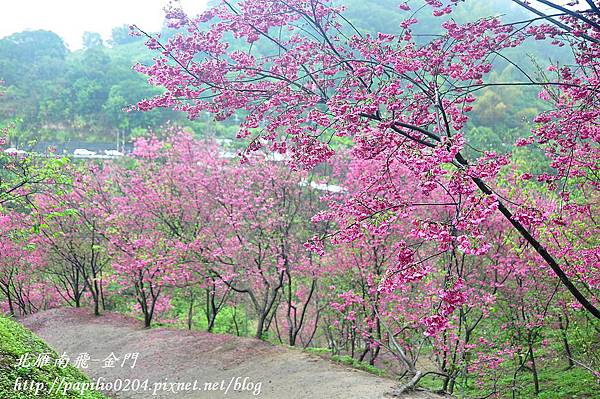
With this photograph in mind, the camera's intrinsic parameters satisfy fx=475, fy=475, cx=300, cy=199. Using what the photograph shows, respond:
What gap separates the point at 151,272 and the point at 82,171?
318cm

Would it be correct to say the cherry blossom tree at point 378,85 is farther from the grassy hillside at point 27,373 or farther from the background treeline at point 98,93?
the background treeline at point 98,93

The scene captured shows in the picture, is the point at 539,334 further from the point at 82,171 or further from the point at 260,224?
the point at 82,171

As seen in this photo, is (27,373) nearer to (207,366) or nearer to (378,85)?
(378,85)

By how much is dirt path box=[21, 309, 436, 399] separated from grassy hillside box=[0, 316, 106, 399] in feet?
10.9

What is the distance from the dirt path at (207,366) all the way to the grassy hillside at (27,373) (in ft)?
10.9

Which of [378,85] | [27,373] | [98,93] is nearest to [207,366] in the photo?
[27,373]

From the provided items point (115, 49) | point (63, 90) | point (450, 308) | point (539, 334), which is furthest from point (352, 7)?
point (450, 308)

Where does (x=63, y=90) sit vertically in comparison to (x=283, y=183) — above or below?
above

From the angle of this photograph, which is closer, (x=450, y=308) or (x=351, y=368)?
(x=450, y=308)

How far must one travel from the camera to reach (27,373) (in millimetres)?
4312

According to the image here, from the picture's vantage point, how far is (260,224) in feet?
36.4

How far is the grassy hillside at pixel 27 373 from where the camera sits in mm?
3912

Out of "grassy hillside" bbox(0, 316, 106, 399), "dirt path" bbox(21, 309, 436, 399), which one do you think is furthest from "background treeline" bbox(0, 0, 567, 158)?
"grassy hillside" bbox(0, 316, 106, 399)

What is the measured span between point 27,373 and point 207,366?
5.68 metres
